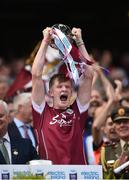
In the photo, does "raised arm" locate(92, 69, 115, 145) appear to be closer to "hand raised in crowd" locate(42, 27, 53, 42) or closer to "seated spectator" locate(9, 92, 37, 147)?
"seated spectator" locate(9, 92, 37, 147)

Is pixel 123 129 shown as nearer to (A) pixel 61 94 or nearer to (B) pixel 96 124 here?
(B) pixel 96 124

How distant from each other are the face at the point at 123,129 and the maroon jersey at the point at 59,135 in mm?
1136

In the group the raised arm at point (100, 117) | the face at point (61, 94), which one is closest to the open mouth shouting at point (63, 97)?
the face at point (61, 94)

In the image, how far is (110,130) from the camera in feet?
46.3

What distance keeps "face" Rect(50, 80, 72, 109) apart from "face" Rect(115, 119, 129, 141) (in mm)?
1210

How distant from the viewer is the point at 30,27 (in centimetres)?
2433

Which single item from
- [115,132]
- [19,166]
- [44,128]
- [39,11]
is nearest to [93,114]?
[115,132]

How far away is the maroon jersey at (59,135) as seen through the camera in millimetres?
12172

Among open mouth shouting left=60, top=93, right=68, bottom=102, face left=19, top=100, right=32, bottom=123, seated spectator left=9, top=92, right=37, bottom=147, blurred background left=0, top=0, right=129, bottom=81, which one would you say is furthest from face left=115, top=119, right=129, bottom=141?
blurred background left=0, top=0, right=129, bottom=81

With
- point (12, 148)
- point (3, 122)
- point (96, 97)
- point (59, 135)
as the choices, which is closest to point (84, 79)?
point (59, 135)

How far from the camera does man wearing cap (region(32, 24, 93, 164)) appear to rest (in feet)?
40.0

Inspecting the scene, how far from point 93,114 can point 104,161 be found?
2578mm

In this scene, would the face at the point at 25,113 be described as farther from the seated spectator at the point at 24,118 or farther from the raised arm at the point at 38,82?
the raised arm at the point at 38,82

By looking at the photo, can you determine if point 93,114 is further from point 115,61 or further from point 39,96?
point 115,61
